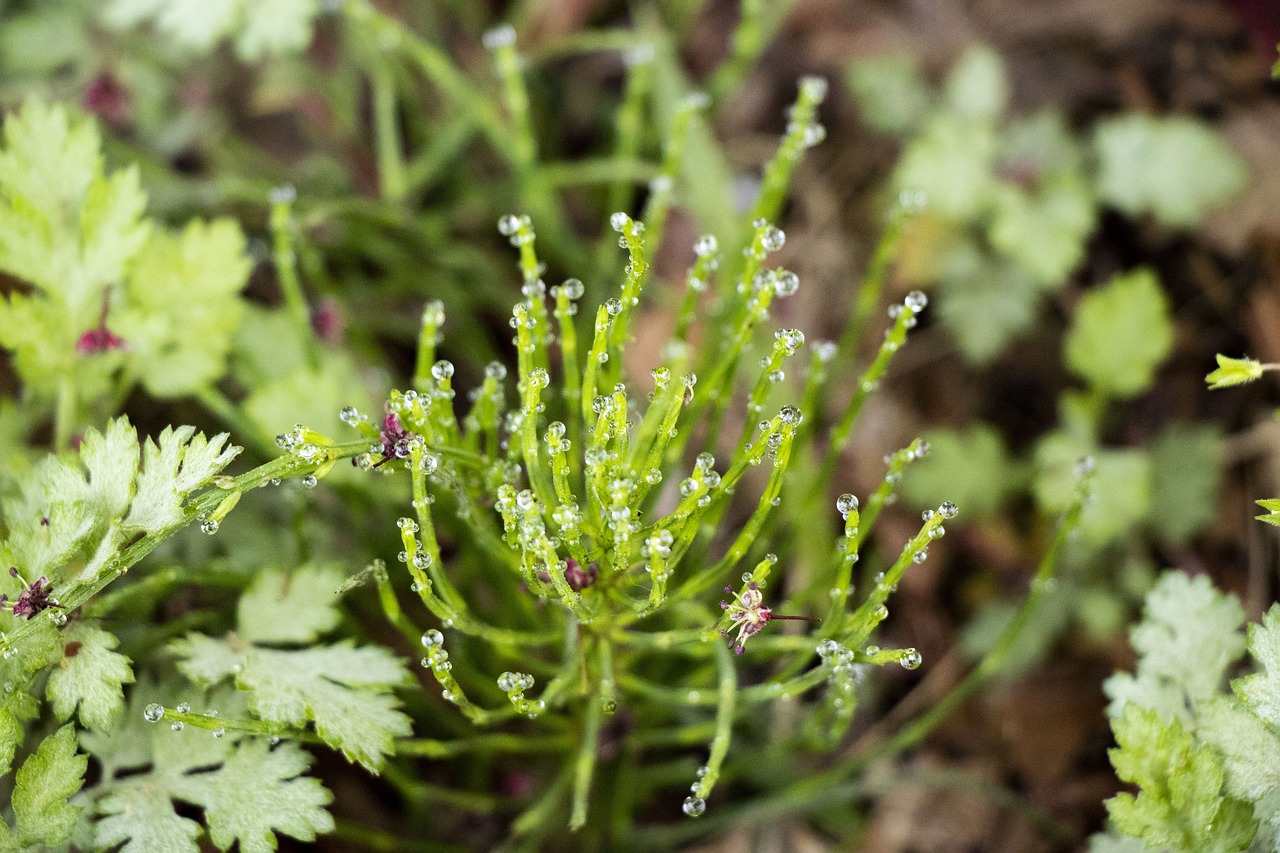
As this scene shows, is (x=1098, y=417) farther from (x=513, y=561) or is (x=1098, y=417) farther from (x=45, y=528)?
(x=45, y=528)

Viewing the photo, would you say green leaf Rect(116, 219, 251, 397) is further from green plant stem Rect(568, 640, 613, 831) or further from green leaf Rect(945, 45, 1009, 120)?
green leaf Rect(945, 45, 1009, 120)

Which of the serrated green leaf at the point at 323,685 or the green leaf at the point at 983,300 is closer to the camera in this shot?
the serrated green leaf at the point at 323,685

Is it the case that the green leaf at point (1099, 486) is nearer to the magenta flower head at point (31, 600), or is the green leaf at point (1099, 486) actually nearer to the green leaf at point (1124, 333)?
the green leaf at point (1124, 333)

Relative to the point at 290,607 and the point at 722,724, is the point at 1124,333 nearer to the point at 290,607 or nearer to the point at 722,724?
the point at 722,724

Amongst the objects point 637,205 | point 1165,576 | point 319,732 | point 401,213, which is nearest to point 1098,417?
point 1165,576

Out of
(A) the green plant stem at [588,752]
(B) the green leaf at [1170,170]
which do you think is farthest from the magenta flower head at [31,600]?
(B) the green leaf at [1170,170]

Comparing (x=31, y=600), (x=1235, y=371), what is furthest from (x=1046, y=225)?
(x=31, y=600)
